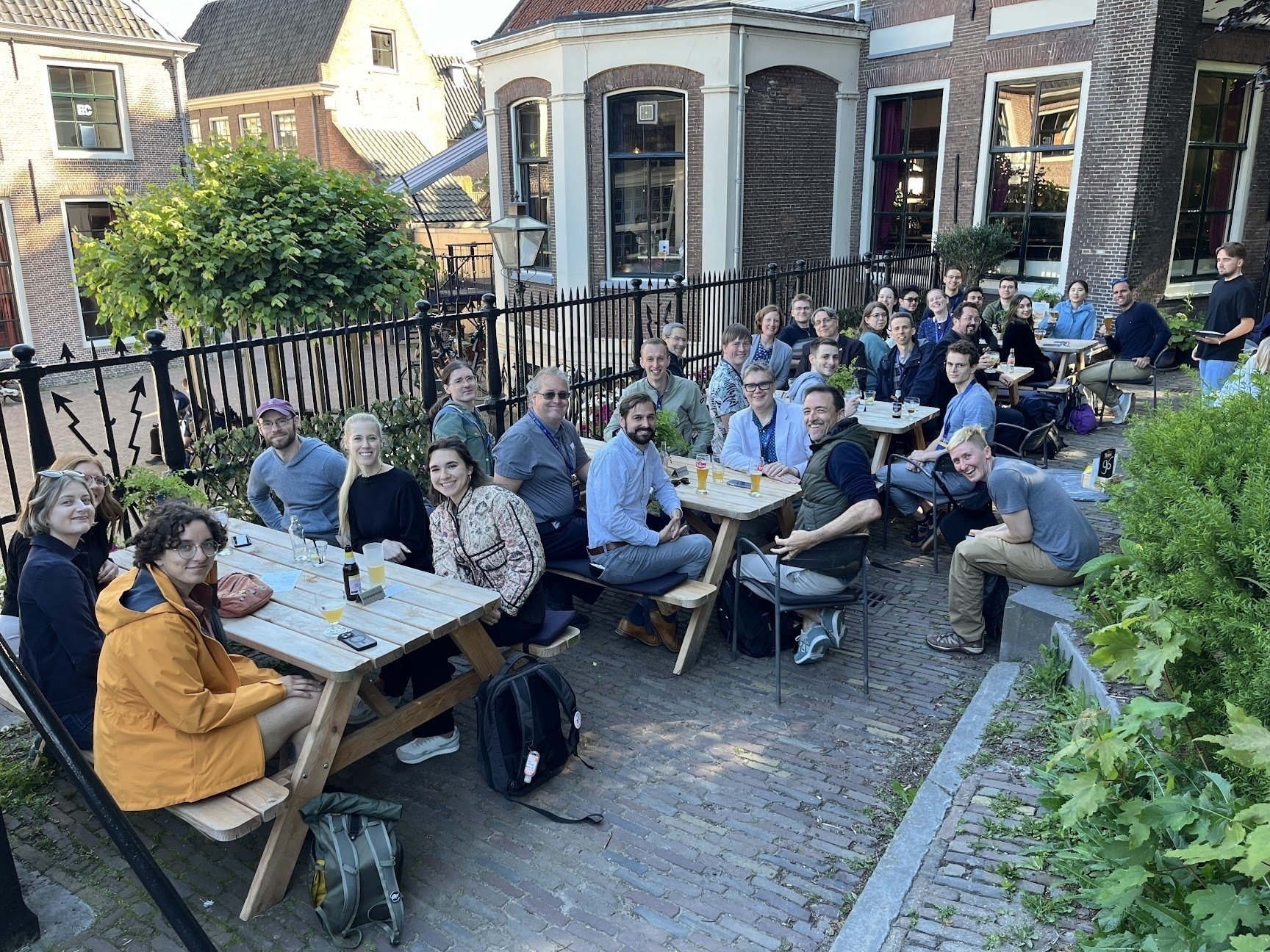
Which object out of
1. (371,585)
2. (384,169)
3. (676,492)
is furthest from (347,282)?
(384,169)

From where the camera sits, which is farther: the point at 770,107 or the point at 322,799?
the point at 770,107

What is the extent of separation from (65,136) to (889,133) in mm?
15987

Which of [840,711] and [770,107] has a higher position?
[770,107]

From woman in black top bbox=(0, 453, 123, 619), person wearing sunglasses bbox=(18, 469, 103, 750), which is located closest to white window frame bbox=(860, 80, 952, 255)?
woman in black top bbox=(0, 453, 123, 619)

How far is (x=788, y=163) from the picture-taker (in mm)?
16188

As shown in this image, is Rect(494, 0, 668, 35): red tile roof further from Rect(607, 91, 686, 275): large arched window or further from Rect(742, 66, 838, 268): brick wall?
Result: Rect(742, 66, 838, 268): brick wall

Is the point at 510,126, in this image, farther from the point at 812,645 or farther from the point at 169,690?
the point at 169,690

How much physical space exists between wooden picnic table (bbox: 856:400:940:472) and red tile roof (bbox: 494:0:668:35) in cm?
1439

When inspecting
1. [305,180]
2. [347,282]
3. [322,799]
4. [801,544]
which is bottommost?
[322,799]

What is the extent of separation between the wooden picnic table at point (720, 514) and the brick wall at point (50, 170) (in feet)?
54.3

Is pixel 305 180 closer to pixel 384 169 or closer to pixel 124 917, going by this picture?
pixel 124 917

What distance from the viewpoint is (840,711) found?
15.1 ft

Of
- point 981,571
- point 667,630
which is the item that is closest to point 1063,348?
point 981,571

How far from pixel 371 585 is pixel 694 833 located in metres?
1.74
